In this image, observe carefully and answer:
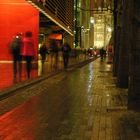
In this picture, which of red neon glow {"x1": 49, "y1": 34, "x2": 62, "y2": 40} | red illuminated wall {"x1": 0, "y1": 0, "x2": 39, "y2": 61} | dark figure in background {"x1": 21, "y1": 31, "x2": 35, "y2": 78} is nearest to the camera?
dark figure in background {"x1": 21, "y1": 31, "x2": 35, "y2": 78}

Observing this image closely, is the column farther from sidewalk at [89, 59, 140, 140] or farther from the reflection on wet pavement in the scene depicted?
the reflection on wet pavement

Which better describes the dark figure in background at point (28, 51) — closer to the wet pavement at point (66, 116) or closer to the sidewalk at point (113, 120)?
the wet pavement at point (66, 116)

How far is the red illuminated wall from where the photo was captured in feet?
106

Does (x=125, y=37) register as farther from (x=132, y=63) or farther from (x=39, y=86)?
(x=132, y=63)

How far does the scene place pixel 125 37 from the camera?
15789 millimetres

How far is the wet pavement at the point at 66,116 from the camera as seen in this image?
25.9 ft

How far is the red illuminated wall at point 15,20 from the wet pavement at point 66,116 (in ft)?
57.2

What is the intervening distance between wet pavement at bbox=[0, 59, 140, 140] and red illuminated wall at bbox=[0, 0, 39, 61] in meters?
17.4

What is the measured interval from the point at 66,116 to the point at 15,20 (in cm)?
2346

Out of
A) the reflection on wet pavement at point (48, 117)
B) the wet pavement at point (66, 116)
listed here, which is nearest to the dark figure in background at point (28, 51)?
the wet pavement at point (66, 116)

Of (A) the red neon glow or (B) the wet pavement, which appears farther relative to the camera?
(A) the red neon glow

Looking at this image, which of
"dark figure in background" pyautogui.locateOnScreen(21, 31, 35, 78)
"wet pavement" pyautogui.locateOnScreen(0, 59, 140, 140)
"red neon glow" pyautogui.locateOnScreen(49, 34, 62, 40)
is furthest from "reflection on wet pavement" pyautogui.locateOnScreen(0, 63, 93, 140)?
→ "red neon glow" pyautogui.locateOnScreen(49, 34, 62, 40)

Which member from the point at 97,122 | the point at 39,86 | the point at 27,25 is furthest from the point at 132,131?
the point at 27,25

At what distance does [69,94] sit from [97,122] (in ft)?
17.8
